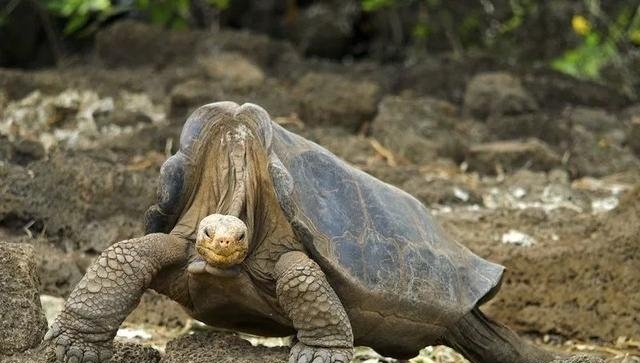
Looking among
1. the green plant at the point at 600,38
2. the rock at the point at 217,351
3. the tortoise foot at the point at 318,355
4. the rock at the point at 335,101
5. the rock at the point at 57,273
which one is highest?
the tortoise foot at the point at 318,355

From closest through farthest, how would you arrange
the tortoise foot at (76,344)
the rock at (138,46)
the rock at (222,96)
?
the tortoise foot at (76,344), the rock at (222,96), the rock at (138,46)

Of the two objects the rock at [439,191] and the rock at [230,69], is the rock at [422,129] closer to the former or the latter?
the rock at [439,191]

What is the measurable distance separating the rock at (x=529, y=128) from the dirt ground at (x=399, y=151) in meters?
0.01

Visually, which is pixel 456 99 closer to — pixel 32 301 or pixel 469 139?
pixel 469 139

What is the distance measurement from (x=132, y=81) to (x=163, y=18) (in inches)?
61.3

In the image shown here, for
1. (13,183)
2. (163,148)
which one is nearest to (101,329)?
(13,183)

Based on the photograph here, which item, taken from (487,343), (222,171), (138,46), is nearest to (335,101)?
(138,46)

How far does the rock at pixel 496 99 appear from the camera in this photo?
8.79m

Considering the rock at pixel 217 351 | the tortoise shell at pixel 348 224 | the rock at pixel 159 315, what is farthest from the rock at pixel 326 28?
the rock at pixel 217 351

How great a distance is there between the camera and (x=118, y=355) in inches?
133

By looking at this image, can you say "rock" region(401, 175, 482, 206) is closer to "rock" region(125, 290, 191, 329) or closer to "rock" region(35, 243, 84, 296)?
"rock" region(125, 290, 191, 329)

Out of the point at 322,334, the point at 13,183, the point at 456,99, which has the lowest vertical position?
the point at 456,99

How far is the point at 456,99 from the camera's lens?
373 inches

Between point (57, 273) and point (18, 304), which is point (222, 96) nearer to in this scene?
point (57, 273)
